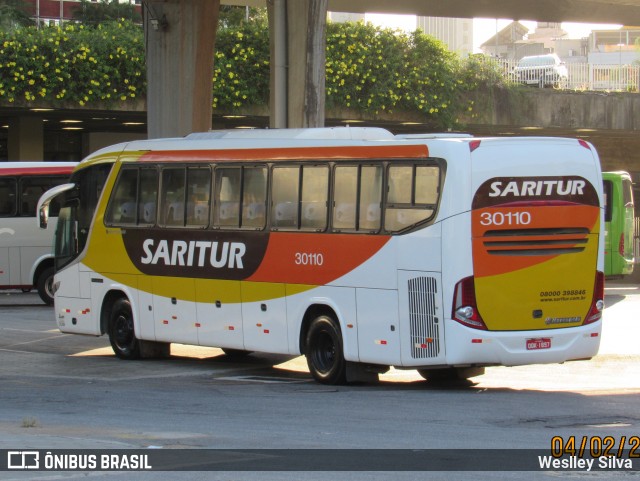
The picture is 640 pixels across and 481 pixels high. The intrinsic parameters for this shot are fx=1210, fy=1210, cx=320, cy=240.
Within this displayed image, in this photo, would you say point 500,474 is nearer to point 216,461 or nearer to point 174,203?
point 216,461

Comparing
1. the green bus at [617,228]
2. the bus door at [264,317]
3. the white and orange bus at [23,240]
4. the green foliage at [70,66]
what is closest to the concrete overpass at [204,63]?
the white and orange bus at [23,240]

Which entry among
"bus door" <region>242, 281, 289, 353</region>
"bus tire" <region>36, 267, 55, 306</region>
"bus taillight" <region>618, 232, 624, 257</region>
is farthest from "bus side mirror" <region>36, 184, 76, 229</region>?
"bus taillight" <region>618, 232, 624, 257</region>

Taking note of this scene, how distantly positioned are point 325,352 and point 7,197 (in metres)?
17.2

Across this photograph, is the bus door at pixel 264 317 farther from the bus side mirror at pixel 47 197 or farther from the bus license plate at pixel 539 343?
the bus side mirror at pixel 47 197

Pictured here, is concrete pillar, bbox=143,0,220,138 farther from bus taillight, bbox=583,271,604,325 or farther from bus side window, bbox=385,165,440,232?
bus taillight, bbox=583,271,604,325

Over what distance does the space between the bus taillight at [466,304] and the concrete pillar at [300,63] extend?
1146 centimetres

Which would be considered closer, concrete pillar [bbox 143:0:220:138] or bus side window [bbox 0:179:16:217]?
concrete pillar [bbox 143:0:220:138]

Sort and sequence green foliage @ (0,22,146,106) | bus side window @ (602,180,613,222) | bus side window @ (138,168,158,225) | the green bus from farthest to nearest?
1. green foliage @ (0,22,146,106)
2. bus side window @ (602,180,613,222)
3. the green bus
4. bus side window @ (138,168,158,225)

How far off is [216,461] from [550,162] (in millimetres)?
6600

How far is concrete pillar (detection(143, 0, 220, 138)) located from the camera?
27.9m

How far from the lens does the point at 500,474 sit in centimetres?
897

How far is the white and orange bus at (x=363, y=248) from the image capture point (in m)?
14.1

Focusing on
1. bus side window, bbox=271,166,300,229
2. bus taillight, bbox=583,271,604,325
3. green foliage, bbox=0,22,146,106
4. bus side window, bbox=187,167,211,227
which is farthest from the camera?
green foliage, bbox=0,22,146,106

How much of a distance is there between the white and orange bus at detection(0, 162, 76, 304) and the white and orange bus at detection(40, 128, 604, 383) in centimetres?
1153
